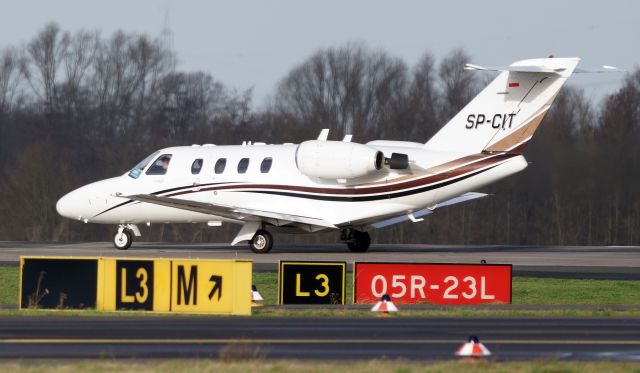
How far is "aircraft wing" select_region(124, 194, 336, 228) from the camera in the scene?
131ft

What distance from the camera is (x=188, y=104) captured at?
9994cm

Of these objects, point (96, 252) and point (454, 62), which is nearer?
point (96, 252)

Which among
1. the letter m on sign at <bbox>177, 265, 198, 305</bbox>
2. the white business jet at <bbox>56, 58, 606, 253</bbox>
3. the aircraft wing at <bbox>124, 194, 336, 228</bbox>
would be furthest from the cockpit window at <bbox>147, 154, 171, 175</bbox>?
the letter m on sign at <bbox>177, 265, 198, 305</bbox>

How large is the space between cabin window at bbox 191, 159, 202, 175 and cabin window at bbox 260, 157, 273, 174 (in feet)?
7.41

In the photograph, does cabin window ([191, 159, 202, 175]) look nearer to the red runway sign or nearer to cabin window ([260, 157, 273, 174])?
cabin window ([260, 157, 273, 174])

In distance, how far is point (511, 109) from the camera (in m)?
38.4

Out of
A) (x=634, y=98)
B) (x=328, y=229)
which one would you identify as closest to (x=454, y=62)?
(x=634, y=98)

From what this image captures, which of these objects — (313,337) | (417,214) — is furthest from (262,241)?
(313,337)

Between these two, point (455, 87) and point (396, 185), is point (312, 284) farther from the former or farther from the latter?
point (455, 87)

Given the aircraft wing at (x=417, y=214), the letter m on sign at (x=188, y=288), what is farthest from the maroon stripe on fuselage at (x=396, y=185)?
the letter m on sign at (x=188, y=288)

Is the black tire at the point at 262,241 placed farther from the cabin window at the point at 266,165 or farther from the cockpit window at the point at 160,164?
the cockpit window at the point at 160,164

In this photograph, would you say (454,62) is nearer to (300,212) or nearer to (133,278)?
(300,212)

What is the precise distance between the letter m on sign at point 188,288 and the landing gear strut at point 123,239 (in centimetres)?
2070

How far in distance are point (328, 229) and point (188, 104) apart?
60.7m
